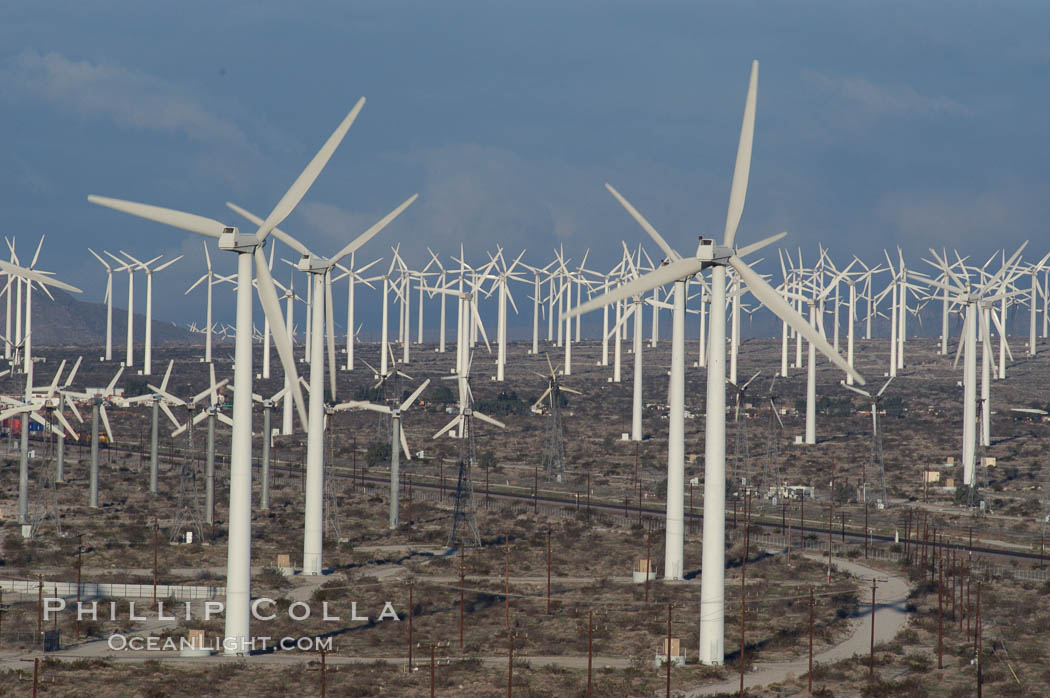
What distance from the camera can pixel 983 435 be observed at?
138m

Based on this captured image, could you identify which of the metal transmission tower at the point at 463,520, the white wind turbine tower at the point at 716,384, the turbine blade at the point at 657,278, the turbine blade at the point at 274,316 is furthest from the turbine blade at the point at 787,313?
the metal transmission tower at the point at 463,520

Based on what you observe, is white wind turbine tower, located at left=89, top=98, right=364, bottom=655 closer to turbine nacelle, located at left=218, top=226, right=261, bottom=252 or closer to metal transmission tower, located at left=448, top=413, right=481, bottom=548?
turbine nacelle, located at left=218, top=226, right=261, bottom=252

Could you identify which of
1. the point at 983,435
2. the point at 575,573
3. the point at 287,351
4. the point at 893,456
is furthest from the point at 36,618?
the point at 893,456

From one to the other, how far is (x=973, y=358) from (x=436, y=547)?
57315 millimetres

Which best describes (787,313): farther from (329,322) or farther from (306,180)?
(329,322)

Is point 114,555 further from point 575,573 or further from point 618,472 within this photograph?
point 618,472

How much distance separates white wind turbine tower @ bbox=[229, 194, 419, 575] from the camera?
78750 mm

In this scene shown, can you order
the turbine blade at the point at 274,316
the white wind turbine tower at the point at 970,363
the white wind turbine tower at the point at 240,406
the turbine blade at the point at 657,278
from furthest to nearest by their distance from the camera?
the white wind turbine tower at the point at 970,363
the turbine blade at the point at 274,316
the white wind turbine tower at the point at 240,406
the turbine blade at the point at 657,278

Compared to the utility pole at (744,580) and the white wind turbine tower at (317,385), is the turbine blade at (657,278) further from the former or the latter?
the white wind turbine tower at (317,385)

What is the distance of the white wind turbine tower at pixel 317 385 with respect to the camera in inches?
3100

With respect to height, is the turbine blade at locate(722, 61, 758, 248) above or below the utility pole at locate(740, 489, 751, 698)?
above

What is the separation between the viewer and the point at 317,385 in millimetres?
80000

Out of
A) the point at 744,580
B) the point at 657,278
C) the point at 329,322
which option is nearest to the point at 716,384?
the point at 657,278

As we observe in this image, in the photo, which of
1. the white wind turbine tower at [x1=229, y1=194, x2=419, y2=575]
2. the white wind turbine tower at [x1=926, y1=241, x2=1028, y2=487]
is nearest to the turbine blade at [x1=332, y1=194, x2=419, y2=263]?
the white wind turbine tower at [x1=229, y1=194, x2=419, y2=575]
